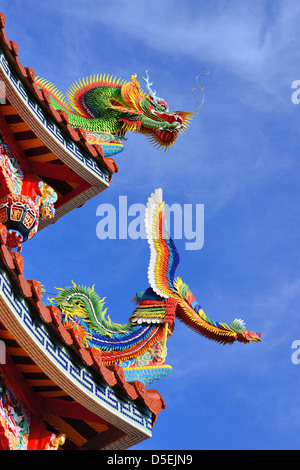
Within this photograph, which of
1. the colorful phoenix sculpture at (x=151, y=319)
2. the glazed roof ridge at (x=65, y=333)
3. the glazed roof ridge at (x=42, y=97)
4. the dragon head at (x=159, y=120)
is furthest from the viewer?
the dragon head at (x=159, y=120)

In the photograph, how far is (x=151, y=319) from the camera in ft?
48.8

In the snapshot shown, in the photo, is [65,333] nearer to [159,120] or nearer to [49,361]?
[49,361]

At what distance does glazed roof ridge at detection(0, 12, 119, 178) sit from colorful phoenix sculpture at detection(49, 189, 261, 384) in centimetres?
268

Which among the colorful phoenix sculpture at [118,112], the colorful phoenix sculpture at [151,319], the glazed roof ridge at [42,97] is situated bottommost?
the colorful phoenix sculpture at [151,319]

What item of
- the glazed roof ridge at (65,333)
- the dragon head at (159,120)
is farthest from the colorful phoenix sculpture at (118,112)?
the glazed roof ridge at (65,333)

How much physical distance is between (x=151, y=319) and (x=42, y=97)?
15.6 ft

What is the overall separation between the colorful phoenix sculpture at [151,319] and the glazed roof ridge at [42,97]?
8.79ft

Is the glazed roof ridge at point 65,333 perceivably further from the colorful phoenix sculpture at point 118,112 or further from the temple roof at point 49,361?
the colorful phoenix sculpture at point 118,112

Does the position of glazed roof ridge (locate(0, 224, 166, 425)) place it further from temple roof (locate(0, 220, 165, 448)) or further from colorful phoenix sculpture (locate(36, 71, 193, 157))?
colorful phoenix sculpture (locate(36, 71, 193, 157))

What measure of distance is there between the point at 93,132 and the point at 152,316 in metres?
3.49

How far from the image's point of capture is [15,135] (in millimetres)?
12352

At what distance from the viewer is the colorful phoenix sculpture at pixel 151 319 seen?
13930 mm

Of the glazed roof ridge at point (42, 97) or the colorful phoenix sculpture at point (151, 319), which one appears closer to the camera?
the glazed roof ridge at point (42, 97)
